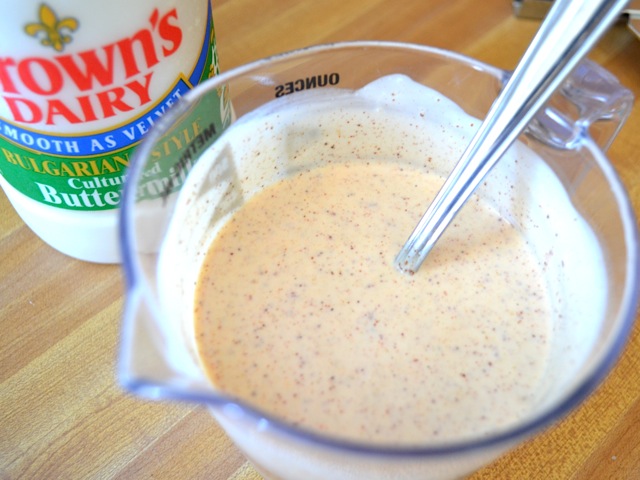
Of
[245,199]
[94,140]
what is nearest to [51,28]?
[94,140]

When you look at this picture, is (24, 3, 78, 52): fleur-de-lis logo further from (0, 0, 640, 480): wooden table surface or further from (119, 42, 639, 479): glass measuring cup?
(0, 0, 640, 480): wooden table surface

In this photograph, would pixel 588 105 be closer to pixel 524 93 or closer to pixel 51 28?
pixel 524 93

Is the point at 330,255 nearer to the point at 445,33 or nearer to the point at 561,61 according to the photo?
the point at 561,61

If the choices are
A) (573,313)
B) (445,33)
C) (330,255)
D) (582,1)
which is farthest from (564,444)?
(445,33)

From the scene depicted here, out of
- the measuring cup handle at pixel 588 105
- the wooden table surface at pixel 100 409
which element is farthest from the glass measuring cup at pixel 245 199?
the wooden table surface at pixel 100 409

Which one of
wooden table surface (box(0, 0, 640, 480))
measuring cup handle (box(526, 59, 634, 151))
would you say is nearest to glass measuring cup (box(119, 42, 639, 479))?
measuring cup handle (box(526, 59, 634, 151))

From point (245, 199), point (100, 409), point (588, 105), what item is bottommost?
point (100, 409)
